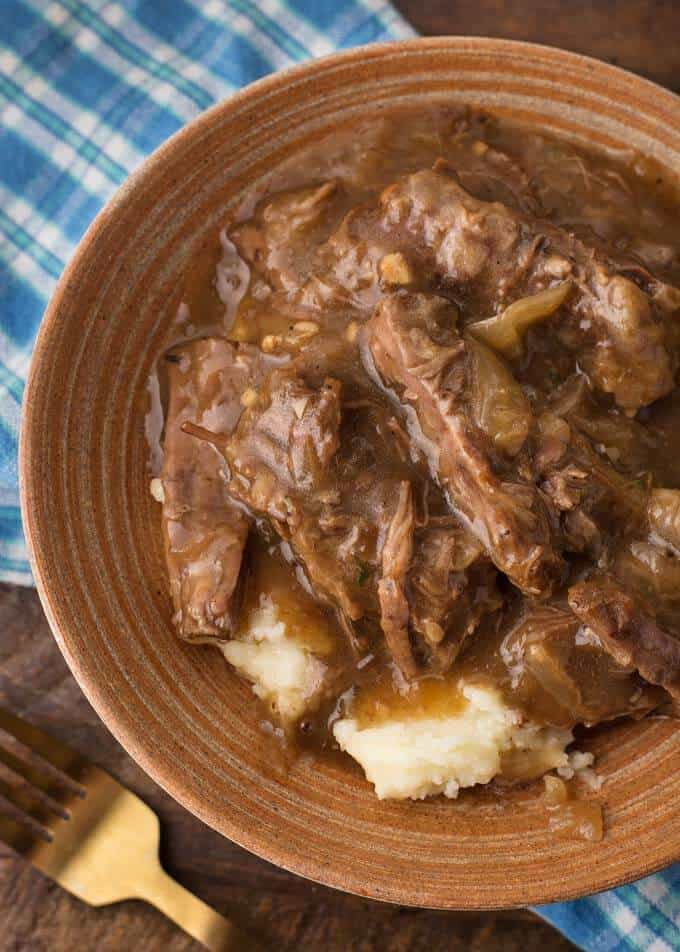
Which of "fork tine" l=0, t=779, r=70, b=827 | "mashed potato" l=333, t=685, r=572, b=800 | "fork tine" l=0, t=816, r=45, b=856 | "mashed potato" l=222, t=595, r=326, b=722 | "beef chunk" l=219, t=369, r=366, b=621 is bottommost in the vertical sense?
"fork tine" l=0, t=816, r=45, b=856

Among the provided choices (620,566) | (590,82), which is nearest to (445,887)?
(620,566)

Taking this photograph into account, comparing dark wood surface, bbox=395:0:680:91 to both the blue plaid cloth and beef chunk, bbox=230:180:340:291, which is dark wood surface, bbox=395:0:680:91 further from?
beef chunk, bbox=230:180:340:291

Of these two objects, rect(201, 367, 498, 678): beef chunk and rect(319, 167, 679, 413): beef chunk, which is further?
rect(319, 167, 679, 413): beef chunk

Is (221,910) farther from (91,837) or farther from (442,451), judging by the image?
(442,451)

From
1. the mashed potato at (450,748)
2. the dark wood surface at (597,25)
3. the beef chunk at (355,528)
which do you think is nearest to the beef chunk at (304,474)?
the beef chunk at (355,528)

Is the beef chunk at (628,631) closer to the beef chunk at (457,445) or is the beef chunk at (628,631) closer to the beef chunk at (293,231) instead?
the beef chunk at (457,445)

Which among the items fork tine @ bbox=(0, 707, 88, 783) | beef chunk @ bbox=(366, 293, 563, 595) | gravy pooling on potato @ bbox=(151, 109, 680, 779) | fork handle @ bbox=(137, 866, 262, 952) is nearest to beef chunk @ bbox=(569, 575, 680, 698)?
gravy pooling on potato @ bbox=(151, 109, 680, 779)

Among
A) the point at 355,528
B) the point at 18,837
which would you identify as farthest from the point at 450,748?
the point at 18,837

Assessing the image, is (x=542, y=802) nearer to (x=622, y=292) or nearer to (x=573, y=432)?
(x=573, y=432)

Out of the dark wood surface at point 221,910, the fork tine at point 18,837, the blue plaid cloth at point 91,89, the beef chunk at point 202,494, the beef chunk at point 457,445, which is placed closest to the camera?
the beef chunk at point 457,445
